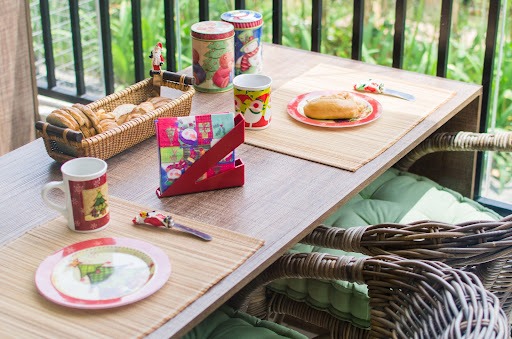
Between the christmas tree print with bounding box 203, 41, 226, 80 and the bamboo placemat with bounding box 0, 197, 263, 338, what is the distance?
1.94ft

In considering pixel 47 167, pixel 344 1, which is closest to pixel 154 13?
pixel 344 1

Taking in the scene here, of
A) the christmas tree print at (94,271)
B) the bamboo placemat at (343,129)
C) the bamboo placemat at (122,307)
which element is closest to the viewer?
the bamboo placemat at (122,307)

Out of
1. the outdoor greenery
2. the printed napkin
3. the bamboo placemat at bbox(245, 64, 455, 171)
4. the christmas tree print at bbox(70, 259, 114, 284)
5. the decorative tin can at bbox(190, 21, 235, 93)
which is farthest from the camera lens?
the outdoor greenery

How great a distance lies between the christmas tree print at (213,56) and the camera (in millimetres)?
2086

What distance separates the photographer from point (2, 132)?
2.85 metres

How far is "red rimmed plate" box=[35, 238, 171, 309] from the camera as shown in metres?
1.34

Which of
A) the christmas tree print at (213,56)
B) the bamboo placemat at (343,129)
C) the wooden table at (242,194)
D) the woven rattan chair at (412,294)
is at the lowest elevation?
the woven rattan chair at (412,294)

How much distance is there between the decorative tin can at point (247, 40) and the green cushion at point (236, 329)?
689mm

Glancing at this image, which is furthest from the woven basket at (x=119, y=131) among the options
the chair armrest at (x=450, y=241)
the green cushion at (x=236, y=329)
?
the chair armrest at (x=450, y=241)

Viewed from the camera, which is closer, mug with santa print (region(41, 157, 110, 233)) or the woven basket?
mug with santa print (region(41, 157, 110, 233))

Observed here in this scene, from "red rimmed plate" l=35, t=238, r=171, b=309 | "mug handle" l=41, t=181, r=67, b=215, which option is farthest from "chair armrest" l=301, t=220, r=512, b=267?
"mug handle" l=41, t=181, r=67, b=215

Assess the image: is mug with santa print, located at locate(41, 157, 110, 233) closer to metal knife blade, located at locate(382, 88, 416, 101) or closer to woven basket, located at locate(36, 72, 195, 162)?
woven basket, located at locate(36, 72, 195, 162)

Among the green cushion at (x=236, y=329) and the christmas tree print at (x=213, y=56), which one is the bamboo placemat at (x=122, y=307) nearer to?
the green cushion at (x=236, y=329)

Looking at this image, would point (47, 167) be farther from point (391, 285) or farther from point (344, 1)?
point (344, 1)
